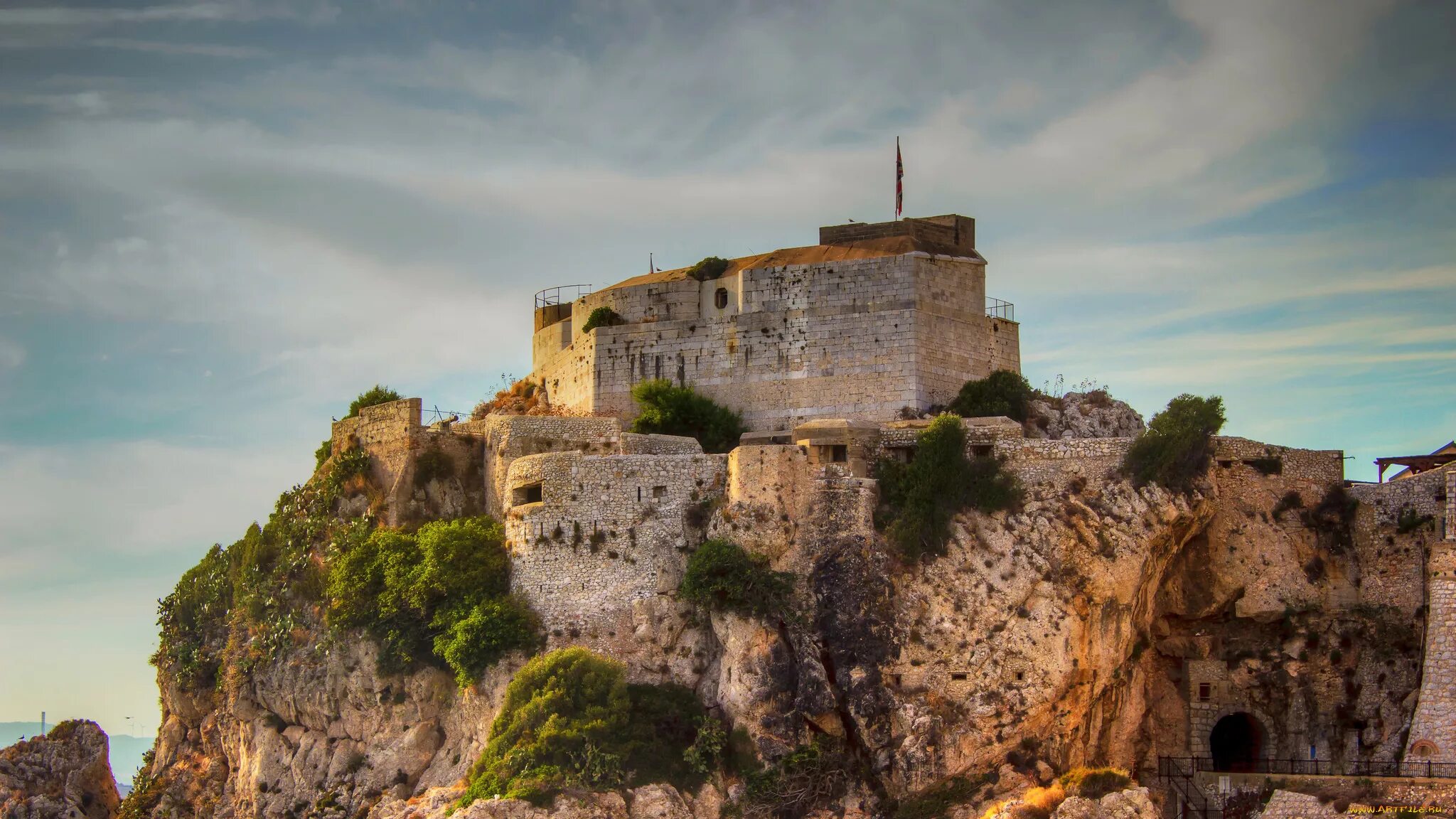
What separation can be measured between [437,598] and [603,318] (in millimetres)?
11484

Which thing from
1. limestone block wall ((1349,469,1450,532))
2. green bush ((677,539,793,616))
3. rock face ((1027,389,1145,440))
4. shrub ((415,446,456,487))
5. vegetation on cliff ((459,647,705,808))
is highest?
rock face ((1027,389,1145,440))

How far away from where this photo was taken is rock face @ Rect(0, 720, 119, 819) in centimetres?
5734

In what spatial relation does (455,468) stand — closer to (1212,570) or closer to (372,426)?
(372,426)

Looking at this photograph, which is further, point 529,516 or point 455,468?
point 455,468

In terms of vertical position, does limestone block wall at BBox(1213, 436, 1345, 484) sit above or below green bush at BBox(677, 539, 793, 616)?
above

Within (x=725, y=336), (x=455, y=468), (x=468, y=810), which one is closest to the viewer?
(x=468, y=810)

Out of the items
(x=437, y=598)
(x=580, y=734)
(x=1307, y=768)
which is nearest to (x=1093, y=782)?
(x=1307, y=768)

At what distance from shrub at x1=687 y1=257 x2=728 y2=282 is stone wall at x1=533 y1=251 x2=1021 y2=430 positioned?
0.20 m

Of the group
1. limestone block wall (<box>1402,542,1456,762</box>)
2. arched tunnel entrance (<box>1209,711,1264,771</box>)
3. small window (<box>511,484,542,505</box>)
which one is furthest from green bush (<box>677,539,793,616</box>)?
limestone block wall (<box>1402,542,1456,762</box>)

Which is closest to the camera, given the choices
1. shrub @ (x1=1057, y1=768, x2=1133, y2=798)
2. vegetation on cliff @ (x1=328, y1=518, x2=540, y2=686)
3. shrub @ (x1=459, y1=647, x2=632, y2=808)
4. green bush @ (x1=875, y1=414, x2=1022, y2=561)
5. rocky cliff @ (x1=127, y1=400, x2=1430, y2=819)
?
shrub @ (x1=1057, y1=768, x2=1133, y2=798)

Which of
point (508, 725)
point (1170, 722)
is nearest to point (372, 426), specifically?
point (508, 725)

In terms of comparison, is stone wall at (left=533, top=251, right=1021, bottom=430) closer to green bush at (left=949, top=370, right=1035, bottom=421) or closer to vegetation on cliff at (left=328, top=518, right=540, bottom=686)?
green bush at (left=949, top=370, right=1035, bottom=421)

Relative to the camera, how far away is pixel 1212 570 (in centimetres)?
5125

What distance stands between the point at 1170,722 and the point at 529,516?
16.2 metres
